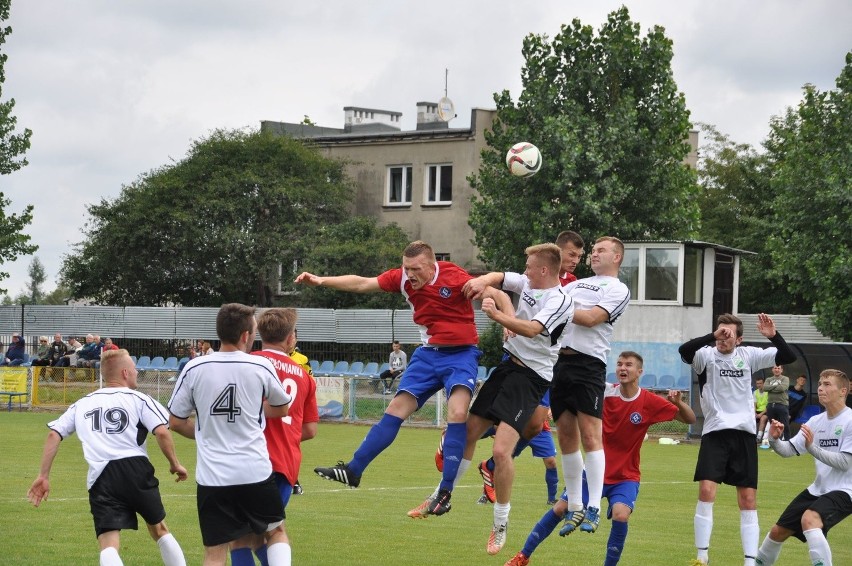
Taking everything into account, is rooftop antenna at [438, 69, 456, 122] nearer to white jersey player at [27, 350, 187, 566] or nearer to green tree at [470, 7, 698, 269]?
green tree at [470, 7, 698, 269]

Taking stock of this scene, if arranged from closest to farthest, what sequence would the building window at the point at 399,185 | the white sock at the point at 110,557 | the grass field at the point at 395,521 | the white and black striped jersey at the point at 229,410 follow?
the white and black striped jersey at the point at 229,410 → the white sock at the point at 110,557 → the grass field at the point at 395,521 → the building window at the point at 399,185

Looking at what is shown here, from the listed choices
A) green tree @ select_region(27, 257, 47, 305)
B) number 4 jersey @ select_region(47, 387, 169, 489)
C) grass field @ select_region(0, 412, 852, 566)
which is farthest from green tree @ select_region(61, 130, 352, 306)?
green tree @ select_region(27, 257, 47, 305)

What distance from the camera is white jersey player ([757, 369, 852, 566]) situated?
11414 mm

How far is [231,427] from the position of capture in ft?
27.6

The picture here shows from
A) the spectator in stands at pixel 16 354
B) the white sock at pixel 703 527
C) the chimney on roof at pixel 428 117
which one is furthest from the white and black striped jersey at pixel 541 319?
the chimney on roof at pixel 428 117

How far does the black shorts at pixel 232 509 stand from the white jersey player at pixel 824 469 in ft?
16.8

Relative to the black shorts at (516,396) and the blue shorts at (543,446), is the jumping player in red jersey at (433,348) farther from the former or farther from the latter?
the blue shorts at (543,446)

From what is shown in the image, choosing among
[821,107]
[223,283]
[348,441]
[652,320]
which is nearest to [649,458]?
[348,441]

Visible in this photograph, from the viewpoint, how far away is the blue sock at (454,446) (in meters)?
11.1

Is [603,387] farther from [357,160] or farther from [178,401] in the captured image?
[357,160]

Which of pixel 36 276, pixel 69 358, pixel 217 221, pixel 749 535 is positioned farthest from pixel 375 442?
pixel 36 276

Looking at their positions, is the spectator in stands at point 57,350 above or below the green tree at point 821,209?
below

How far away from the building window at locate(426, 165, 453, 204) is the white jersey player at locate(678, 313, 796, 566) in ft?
132

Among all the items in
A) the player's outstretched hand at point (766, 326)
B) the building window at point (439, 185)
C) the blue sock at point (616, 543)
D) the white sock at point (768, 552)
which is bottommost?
the white sock at point (768, 552)
